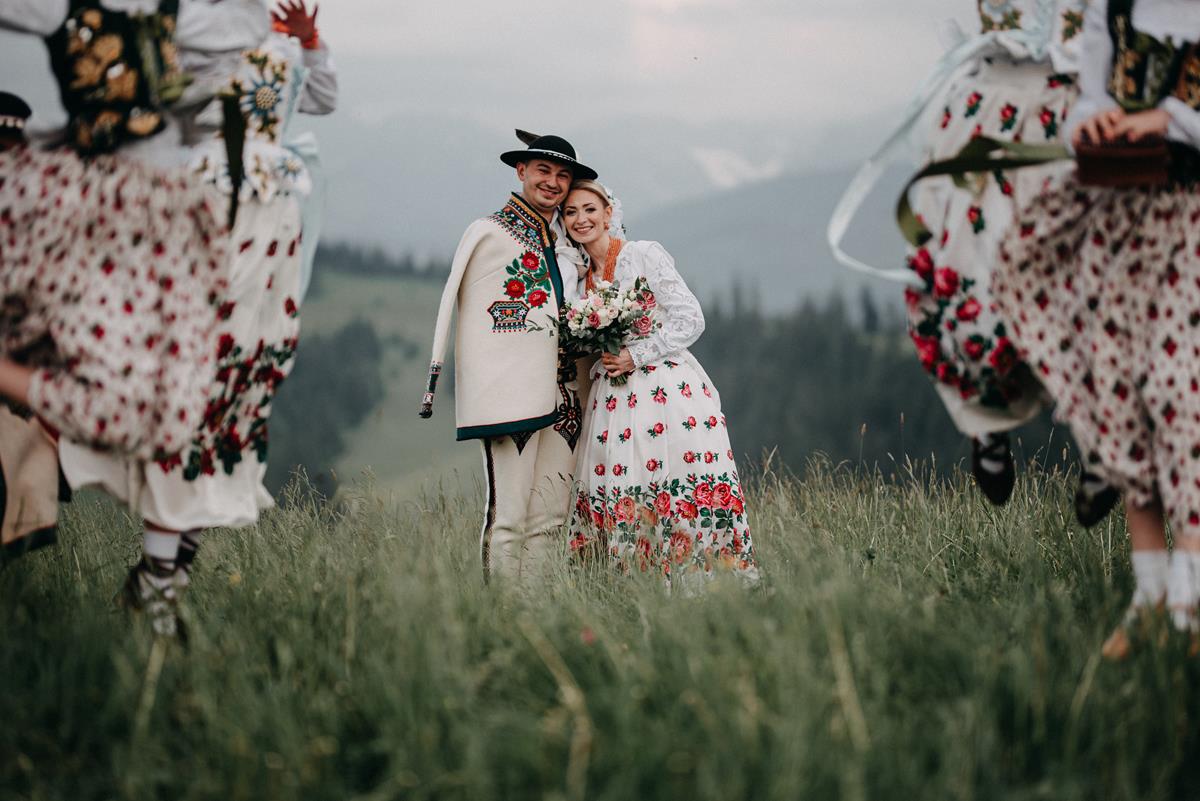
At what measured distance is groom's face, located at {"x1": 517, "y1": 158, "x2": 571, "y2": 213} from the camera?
5.34 m

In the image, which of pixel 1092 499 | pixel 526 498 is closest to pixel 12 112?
pixel 526 498

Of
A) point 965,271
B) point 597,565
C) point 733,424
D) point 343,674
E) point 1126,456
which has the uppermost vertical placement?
point 965,271

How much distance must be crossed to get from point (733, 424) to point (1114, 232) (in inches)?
2407

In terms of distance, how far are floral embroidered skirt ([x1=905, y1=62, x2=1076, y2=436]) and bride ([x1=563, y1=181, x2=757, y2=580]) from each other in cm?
164

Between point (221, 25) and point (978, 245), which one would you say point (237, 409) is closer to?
point (221, 25)

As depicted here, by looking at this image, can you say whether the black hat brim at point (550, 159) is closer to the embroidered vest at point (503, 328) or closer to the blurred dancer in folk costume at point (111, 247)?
the embroidered vest at point (503, 328)

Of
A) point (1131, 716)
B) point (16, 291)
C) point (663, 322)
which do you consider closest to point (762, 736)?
point (1131, 716)

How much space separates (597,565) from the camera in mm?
4730

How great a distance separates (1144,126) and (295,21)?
9.96 feet

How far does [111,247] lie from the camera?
323 cm

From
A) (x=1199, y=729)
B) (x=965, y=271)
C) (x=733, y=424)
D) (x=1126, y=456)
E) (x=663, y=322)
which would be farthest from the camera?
(x=733, y=424)

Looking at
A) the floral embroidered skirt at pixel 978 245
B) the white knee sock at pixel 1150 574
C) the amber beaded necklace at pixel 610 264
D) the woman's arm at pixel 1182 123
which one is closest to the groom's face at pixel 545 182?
Answer: the amber beaded necklace at pixel 610 264

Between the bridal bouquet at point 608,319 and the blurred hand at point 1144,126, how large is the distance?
2.53 metres

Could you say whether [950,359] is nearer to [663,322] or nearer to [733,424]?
[663,322]
